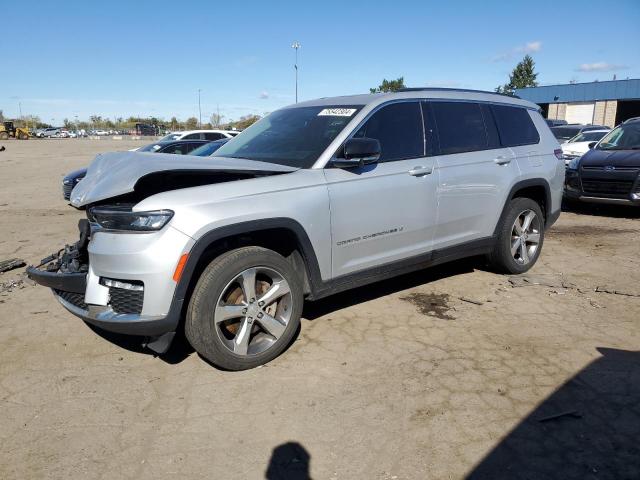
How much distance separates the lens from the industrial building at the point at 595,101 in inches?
1704

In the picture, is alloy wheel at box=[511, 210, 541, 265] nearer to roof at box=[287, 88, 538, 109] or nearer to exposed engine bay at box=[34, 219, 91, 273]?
roof at box=[287, 88, 538, 109]

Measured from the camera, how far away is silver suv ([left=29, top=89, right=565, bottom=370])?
3.13m

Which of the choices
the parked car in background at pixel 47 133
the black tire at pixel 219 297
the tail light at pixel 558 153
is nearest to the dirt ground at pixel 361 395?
the black tire at pixel 219 297

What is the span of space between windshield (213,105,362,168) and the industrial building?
47.1 meters

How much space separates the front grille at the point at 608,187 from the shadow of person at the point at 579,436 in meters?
6.21

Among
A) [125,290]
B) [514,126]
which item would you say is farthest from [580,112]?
[125,290]

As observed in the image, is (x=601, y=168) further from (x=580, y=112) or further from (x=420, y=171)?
(x=580, y=112)

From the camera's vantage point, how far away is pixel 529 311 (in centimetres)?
461

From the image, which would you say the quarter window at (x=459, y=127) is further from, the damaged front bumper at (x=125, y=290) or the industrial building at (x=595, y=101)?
the industrial building at (x=595, y=101)

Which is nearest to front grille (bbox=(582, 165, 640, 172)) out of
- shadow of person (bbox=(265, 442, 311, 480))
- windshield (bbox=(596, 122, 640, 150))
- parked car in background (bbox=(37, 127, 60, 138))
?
windshield (bbox=(596, 122, 640, 150))

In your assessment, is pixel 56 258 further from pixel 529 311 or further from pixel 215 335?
pixel 529 311

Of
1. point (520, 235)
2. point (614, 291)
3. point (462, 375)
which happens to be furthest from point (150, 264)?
point (614, 291)

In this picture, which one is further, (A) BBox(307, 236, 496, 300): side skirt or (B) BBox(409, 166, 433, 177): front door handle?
(B) BBox(409, 166, 433, 177): front door handle

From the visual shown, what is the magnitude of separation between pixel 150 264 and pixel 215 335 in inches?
25.1
